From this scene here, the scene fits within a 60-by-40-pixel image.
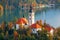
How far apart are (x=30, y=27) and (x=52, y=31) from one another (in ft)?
1.32

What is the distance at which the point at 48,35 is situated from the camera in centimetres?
520

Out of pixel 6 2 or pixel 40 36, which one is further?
pixel 6 2

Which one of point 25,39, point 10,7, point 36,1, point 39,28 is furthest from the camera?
point 36,1

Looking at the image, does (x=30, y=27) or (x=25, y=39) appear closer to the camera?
(x=25, y=39)

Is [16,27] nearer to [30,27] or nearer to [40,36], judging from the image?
[30,27]

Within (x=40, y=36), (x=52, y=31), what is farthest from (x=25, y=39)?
(x=52, y=31)

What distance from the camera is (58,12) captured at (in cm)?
978

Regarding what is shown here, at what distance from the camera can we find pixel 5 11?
10.4 meters

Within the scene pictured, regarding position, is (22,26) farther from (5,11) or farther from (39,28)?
(5,11)

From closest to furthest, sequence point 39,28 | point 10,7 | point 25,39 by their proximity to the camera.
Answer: point 25,39, point 39,28, point 10,7

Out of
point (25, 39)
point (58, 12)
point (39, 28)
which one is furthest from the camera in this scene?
point (58, 12)

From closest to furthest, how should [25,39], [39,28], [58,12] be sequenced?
1. [25,39]
2. [39,28]
3. [58,12]

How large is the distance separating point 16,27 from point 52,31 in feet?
2.30

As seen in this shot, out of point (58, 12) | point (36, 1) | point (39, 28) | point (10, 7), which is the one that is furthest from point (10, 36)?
point (36, 1)
